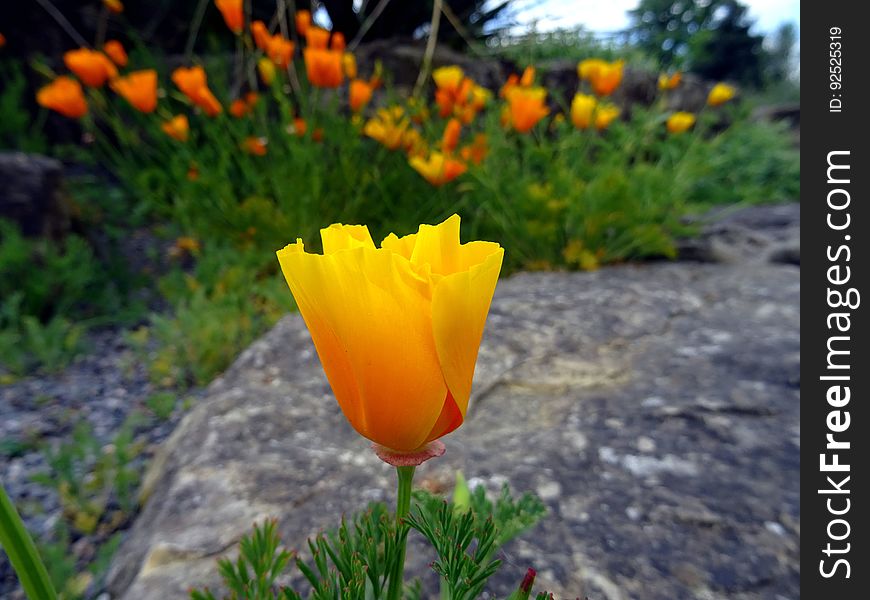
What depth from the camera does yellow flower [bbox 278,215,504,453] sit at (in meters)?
0.46

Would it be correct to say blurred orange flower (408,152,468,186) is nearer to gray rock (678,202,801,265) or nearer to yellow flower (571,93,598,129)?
yellow flower (571,93,598,129)

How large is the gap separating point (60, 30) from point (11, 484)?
4.51 m

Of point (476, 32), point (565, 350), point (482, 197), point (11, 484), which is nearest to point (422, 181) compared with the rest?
point (482, 197)

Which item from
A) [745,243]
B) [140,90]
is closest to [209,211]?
[140,90]

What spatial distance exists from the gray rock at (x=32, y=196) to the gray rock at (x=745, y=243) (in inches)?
128

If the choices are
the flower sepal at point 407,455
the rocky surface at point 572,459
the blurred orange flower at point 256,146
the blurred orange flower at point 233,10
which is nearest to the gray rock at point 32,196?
the blurred orange flower at point 256,146

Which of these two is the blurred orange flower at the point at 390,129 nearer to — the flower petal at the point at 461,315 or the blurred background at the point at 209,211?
the blurred background at the point at 209,211

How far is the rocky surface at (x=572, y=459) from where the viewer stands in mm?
997

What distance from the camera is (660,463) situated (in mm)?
A: 1277

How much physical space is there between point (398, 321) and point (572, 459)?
0.93m

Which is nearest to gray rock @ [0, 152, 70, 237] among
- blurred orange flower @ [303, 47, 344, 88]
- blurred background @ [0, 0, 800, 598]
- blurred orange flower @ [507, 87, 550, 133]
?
blurred background @ [0, 0, 800, 598]

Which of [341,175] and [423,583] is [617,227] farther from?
[423,583]
